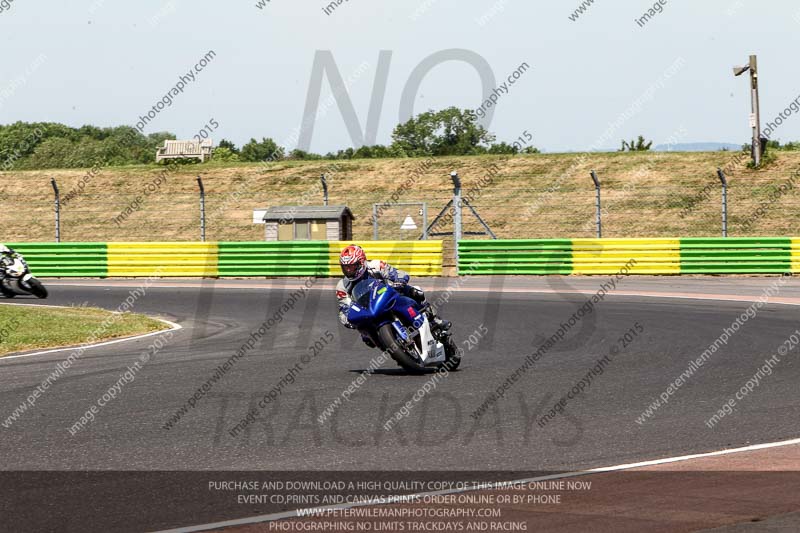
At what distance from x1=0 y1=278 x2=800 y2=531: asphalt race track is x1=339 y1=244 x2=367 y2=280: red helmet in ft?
3.56

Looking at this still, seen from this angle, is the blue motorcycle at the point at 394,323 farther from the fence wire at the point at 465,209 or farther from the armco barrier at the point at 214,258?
the fence wire at the point at 465,209

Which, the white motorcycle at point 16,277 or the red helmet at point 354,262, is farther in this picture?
the white motorcycle at point 16,277

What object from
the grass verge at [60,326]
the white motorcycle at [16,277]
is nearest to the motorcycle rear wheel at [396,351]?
the grass verge at [60,326]

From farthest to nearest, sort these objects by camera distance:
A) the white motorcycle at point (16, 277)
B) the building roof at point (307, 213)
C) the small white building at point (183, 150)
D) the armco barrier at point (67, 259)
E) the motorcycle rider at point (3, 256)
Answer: the small white building at point (183, 150) < the building roof at point (307, 213) < the armco barrier at point (67, 259) < the white motorcycle at point (16, 277) < the motorcycle rider at point (3, 256)

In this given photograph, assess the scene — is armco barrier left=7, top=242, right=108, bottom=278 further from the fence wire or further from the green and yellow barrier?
the fence wire

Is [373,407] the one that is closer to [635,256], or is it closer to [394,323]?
[394,323]

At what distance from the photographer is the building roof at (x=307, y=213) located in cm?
3422

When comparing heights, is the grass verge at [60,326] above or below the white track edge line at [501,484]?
below

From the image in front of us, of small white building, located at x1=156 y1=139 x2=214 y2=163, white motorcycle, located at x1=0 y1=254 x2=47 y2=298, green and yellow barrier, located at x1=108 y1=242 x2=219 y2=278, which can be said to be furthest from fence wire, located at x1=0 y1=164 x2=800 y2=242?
white motorcycle, located at x1=0 y1=254 x2=47 y2=298

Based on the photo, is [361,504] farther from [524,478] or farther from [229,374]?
[229,374]

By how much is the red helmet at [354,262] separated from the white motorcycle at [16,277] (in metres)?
14.0

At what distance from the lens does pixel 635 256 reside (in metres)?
27.5

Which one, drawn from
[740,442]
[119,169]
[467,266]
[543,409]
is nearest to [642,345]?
[543,409]

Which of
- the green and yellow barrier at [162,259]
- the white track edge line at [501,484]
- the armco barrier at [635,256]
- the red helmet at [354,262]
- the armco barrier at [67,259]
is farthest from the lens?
the armco barrier at [67,259]
